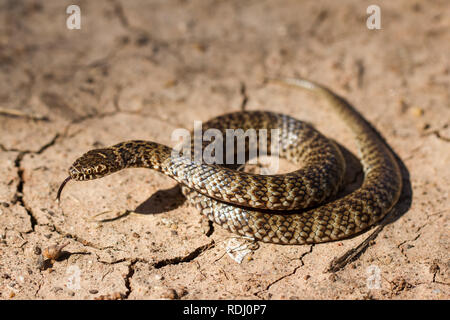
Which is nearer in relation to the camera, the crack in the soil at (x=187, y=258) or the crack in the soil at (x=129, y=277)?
the crack in the soil at (x=129, y=277)

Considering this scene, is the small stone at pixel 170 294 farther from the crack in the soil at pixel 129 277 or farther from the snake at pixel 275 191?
the snake at pixel 275 191

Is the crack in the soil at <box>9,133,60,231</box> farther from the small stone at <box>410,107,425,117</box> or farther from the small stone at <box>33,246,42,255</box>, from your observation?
the small stone at <box>410,107,425,117</box>

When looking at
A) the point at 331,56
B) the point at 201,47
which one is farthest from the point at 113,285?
the point at 331,56

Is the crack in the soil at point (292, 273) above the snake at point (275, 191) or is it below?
below

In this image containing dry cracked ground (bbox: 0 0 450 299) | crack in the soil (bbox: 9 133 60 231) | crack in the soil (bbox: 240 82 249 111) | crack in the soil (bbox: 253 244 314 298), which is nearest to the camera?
crack in the soil (bbox: 253 244 314 298)

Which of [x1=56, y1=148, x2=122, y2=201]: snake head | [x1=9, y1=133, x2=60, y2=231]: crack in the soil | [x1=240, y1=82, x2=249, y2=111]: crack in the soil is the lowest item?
[x1=9, y1=133, x2=60, y2=231]: crack in the soil

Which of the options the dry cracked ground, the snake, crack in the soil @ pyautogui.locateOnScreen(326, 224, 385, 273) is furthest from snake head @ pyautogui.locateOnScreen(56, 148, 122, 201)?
crack in the soil @ pyautogui.locateOnScreen(326, 224, 385, 273)

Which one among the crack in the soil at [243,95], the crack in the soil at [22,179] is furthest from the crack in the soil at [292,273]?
the crack in the soil at [243,95]

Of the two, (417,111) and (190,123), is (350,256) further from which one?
(417,111)

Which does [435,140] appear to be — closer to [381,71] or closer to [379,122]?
[379,122]
